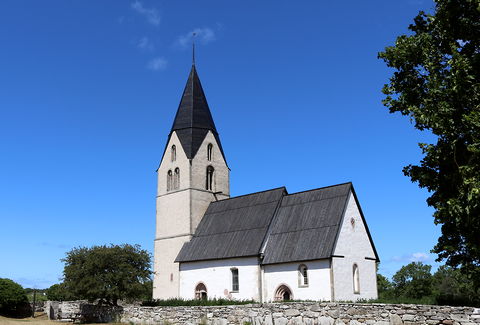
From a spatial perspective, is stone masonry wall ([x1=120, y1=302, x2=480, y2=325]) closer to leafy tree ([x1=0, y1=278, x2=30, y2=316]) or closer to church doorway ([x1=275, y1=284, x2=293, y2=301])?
church doorway ([x1=275, y1=284, x2=293, y2=301])

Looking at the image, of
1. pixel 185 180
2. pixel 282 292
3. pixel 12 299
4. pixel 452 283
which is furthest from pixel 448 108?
pixel 452 283

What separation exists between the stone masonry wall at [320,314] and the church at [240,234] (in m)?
8.38

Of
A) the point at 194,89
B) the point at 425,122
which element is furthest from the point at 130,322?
the point at 194,89

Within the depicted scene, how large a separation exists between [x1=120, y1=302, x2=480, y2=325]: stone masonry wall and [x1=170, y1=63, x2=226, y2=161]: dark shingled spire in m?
19.6

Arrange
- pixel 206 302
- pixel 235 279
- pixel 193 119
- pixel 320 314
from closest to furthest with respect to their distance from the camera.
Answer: pixel 320 314, pixel 206 302, pixel 235 279, pixel 193 119

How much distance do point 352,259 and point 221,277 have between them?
983 cm

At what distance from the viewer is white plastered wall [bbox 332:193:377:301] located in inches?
1196

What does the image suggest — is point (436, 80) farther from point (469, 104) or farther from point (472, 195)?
point (472, 195)

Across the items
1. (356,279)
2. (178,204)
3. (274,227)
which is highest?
(178,204)

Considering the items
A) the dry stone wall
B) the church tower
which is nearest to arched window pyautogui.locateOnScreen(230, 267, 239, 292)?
the church tower

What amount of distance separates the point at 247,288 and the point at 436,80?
21.4 meters

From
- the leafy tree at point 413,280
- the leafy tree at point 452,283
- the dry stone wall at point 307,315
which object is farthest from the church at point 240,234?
the leafy tree at point 413,280

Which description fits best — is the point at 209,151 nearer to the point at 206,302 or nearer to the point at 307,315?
the point at 206,302

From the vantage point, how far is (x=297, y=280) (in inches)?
1239
